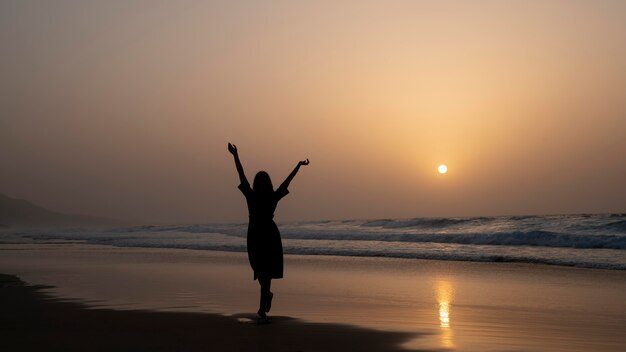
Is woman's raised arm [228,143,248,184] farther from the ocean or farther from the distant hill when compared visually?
the distant hill

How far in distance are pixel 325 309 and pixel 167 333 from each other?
289cm

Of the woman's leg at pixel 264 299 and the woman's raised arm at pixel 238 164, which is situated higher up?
the woman's raised arm at pixel 238 164

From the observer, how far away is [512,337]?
7.53 m

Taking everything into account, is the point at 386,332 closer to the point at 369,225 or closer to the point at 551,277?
the point at 551,277

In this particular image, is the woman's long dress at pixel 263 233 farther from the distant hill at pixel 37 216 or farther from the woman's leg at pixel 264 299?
the distant hill at pixel 37 216

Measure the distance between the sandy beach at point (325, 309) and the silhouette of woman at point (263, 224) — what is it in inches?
23.5

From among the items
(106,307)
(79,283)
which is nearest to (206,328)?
A: (106,307)

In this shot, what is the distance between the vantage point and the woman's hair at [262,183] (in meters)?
8.62

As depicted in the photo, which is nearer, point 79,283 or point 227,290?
point 227,290

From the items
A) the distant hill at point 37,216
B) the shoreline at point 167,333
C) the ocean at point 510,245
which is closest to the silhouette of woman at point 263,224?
the shoreline at point 167,333

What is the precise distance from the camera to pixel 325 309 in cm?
982

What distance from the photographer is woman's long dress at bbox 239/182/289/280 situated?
8.66m

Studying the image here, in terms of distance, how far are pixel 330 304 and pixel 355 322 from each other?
74.1 inches

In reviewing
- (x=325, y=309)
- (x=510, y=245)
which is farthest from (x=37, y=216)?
(x=325, y=309)
